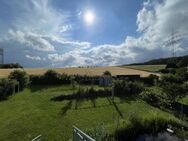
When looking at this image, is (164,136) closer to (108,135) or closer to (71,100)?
(108,135)

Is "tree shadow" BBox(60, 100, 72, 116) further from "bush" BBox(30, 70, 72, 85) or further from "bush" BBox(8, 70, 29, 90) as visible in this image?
"bush" BBox(30, 70, 72, 85)

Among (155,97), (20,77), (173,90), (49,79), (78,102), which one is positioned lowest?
(78,102)

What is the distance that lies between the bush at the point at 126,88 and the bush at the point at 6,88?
1106 cm

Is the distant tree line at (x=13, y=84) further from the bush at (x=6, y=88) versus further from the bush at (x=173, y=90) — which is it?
the bush at (x=173, y=90)

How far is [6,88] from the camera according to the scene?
24484mm

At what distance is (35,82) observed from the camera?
112ft

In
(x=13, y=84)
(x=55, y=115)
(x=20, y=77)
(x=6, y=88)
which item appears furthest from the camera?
(x=20, y=77)

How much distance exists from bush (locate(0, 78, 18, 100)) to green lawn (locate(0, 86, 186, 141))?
3.71 feet

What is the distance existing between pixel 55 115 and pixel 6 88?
10117 mm

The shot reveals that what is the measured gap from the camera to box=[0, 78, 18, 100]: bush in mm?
23703

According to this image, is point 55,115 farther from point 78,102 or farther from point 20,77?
point 20,77

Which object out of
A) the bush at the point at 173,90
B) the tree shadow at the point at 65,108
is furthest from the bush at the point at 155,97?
the tree shadow at the point at 65,108

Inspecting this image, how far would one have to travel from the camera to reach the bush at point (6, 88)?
23.7m

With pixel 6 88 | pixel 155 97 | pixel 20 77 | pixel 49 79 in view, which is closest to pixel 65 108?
pixel 155 97
